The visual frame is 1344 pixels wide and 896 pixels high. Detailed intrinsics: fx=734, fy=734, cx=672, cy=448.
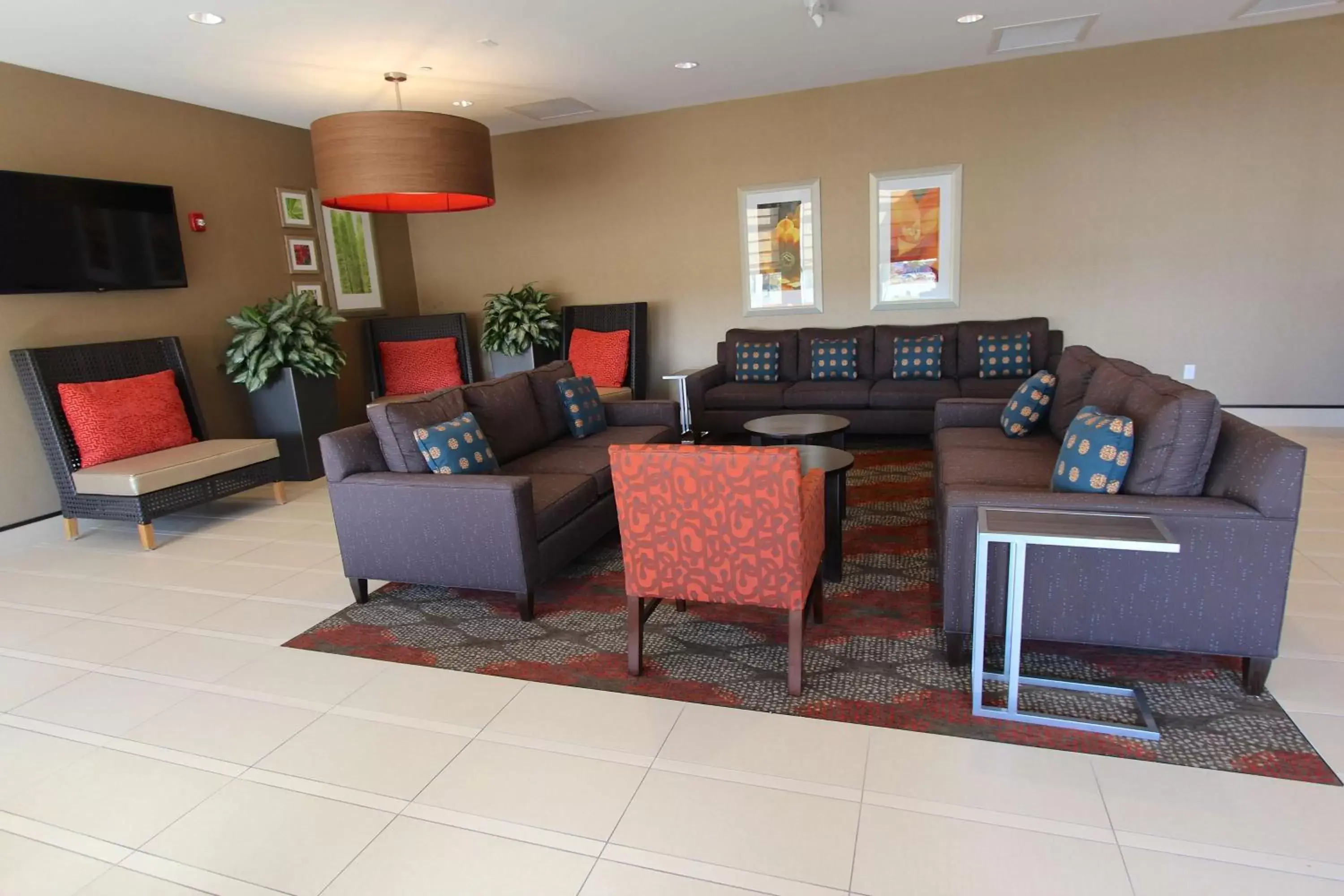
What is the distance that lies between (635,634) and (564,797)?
65 cm

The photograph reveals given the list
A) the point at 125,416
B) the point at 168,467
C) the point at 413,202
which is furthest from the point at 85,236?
the point at 413,202

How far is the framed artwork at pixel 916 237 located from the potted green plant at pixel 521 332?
9.47ft

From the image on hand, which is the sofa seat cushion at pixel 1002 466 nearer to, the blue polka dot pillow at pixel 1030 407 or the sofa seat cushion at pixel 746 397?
the blue polka dot pillow at pixel 1030 407

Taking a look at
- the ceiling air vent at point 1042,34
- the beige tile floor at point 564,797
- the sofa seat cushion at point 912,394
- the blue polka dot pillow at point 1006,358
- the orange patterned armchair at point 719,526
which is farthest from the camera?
the blue polka dot pillow at point 1006,358

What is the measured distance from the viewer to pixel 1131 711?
7.23ft

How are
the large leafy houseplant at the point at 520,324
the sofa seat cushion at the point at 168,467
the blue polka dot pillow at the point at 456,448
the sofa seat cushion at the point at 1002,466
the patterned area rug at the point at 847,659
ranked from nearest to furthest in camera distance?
the patterned area rug at the point at 847,659 < the sofa seat cushion at the point at 1002,466 < the blue polka dot pillow at the point at 456,448 < the sofa seat cushion at the point at 168,467 < the large leafy houseplant at the point at 520,324

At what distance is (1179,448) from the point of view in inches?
90.7

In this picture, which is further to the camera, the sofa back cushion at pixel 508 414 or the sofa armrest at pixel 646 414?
the sofa armrest at pixel 646 414

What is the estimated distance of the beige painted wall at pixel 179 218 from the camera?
4.33 metres

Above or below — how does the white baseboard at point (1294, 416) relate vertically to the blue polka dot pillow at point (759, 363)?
below

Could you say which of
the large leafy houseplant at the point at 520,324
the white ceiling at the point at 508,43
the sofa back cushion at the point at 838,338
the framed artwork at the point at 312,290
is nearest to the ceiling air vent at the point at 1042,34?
the white ceiling at the point at 508,43

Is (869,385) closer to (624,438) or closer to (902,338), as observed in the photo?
(902,338)

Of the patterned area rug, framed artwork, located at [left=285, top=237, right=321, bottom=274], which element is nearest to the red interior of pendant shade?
framed artwork, located at [left=285, top=237, right=321, bottom=274]

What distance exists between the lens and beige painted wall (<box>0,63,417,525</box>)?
14.2ft
